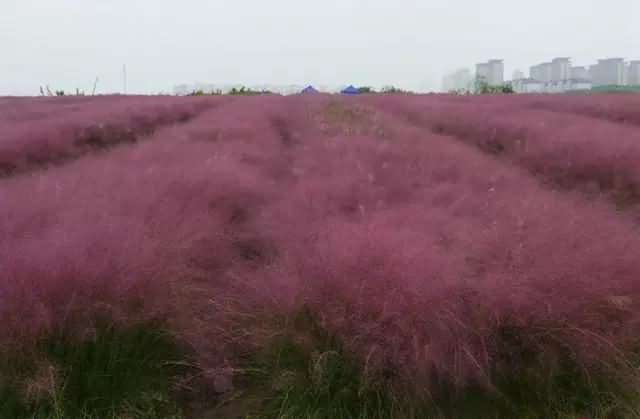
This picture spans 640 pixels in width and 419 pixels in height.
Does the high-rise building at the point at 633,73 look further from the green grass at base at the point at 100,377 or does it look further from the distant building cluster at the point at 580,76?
the green grass at base at the point at 100,377

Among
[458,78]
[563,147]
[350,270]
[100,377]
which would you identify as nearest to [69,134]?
[100,377]

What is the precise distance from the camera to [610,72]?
44.3 metres

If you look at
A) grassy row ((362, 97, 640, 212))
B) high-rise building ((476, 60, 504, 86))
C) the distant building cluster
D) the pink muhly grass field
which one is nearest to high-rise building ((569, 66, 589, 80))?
the distant building cluster

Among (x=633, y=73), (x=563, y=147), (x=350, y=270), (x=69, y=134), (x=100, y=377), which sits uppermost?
(x=633, y=73)

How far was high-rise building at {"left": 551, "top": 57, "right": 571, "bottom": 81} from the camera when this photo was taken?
153 ft

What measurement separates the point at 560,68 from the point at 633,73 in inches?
250

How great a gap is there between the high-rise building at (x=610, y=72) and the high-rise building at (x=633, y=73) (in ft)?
2.09

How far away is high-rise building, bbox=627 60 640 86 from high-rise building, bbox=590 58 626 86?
637 mm

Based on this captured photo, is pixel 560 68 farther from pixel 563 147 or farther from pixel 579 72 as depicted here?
pixel 563 147

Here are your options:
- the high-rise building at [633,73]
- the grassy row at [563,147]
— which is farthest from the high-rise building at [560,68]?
the grassy row at [563,147]

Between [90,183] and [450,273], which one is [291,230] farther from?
[90,183]

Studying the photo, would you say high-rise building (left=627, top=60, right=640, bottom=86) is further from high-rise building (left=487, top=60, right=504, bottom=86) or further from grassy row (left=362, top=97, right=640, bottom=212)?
grassy row (left=362, top=97, right=640, bottom=212)

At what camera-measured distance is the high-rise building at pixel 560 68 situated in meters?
46.7

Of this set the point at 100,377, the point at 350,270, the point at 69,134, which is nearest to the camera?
the point at 100,377
